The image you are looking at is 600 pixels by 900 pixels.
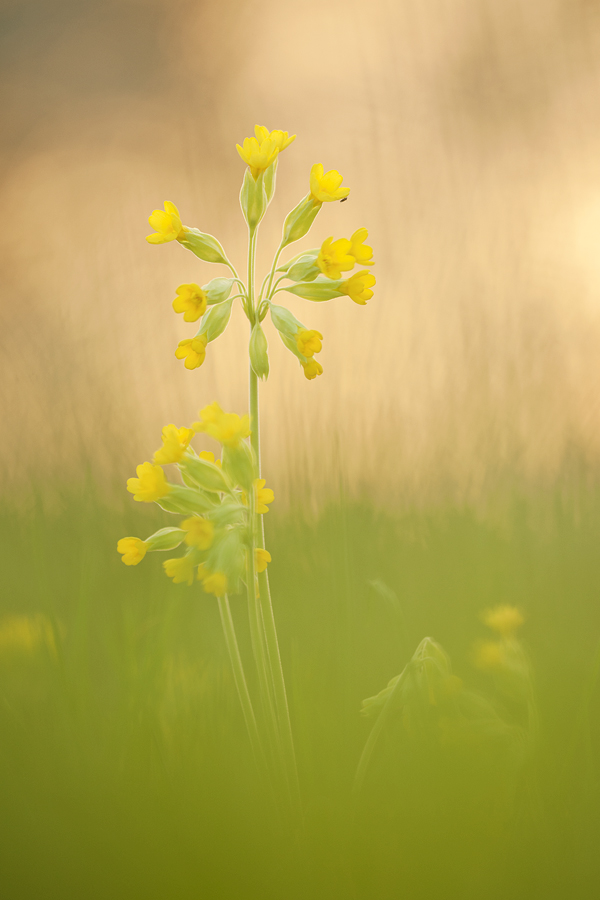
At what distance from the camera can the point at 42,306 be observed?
0.64m

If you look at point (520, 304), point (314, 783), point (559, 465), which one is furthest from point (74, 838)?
point (520, 304)

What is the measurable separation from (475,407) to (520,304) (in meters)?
0.15

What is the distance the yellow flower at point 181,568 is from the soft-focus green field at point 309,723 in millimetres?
26

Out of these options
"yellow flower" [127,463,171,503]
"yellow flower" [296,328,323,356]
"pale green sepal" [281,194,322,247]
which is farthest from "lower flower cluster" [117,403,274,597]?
"pale green sepal" [281,194,322,247]

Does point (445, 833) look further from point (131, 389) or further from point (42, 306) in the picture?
point (42, 306)

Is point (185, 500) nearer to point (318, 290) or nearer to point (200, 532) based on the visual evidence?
point (200, 532)

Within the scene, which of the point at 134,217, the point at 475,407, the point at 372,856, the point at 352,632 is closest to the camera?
the point at 372,856

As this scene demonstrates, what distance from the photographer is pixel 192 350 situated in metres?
0.49

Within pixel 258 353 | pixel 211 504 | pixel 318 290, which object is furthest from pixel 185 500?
pixel 318 290

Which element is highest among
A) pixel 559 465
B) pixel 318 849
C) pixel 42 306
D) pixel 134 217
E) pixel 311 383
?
pixel 134 217

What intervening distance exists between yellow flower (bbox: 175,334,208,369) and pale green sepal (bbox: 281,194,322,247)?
0.13 m

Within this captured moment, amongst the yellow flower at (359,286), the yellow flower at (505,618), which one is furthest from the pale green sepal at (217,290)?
the yellow flower at (505,618)

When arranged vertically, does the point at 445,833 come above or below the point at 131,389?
below

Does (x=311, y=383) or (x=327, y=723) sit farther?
(x=311, y=383)
